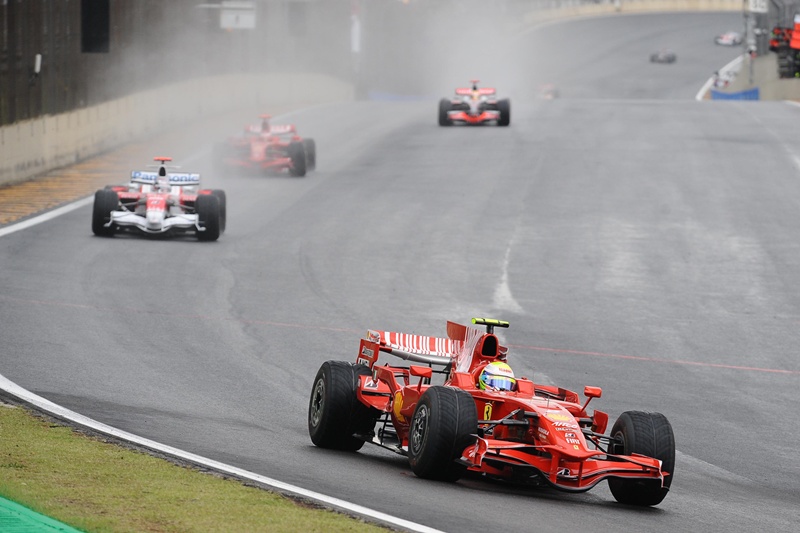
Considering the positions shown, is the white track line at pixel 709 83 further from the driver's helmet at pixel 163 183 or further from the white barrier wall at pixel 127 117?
the driver's helmet at pixel 163 183

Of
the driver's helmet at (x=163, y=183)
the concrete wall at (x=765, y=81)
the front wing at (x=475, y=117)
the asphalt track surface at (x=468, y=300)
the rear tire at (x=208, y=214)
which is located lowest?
the asphalt track surface at (x=468, y=300)

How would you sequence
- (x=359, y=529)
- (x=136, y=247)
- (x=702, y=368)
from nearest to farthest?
(x=359, y=529) < (x=702, y=368) < (x=136, y=247)

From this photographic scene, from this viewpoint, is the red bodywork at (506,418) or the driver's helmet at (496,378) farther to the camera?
the driver's helmet at (496,378)

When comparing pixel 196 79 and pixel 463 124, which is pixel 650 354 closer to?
pixel 463 124

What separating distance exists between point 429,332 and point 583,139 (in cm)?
2241

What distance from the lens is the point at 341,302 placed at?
1973 cm

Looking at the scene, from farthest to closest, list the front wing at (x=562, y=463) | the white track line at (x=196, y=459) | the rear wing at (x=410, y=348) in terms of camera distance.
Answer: the rear wing at (x=410, y=348) < the front wing at (x=562, y=463) < the white track line at (x=196, y=459)

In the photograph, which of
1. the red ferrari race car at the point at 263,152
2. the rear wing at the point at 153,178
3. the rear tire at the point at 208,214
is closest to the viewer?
the rear tire at the point at 208,214

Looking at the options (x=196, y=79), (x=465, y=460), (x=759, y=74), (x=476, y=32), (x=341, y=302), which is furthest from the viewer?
(x=476, y=32)

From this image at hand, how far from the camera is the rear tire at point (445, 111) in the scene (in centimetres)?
4312

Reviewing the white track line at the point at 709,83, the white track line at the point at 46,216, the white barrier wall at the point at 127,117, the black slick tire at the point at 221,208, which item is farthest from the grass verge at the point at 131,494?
the white track line at the point at 709,83

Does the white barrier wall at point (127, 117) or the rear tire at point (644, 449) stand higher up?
the white barrier wall at point (127, 117)

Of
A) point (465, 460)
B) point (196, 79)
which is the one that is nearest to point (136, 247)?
point (465, 460)

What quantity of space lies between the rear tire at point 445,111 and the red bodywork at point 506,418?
3118 centimetres
